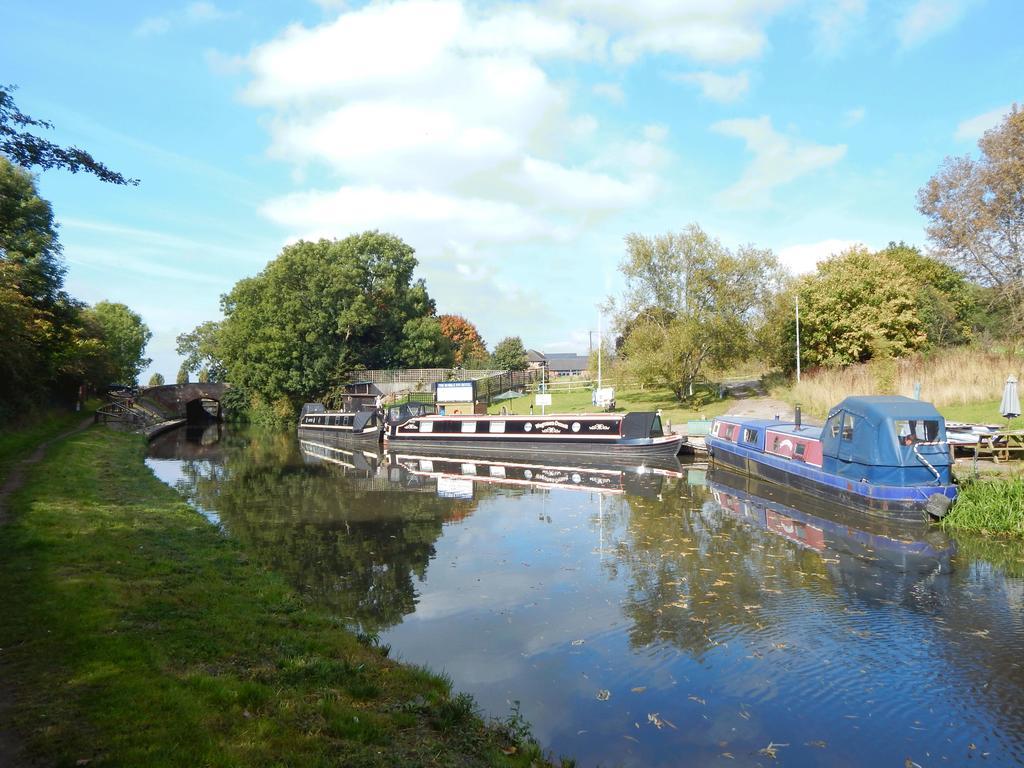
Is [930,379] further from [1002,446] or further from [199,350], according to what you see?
[199,350]

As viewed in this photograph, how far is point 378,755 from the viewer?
4.67 m

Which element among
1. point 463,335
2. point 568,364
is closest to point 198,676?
point 463,335

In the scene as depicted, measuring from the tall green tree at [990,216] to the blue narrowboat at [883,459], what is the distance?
64.5ft

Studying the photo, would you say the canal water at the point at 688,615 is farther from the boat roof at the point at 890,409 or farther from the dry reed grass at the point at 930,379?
the dry reed grass at the point at 930,379

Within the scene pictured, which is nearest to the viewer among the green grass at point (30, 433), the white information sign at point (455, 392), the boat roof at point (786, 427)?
the boat roof at point (786, 427)

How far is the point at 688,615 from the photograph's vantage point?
8.76 metres

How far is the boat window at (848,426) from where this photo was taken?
15266 millimetres

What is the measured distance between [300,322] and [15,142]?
157ft

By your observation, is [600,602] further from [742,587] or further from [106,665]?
[106,665]

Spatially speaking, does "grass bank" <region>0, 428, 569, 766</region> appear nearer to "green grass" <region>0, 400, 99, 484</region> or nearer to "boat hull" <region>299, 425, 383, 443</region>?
"green grass" <region>0, 400, 99, 484</region>

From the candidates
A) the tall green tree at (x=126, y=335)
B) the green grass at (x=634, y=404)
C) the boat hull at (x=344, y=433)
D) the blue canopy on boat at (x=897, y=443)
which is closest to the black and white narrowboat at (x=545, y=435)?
the boat hull at (x=344, y=433)

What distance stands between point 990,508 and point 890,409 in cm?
263

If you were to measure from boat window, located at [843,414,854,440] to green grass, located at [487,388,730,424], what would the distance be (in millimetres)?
17373

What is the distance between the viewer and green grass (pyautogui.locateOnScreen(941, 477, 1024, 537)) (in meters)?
12.6
